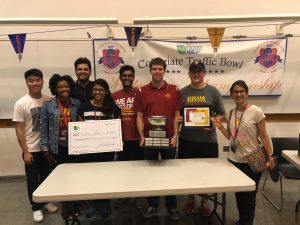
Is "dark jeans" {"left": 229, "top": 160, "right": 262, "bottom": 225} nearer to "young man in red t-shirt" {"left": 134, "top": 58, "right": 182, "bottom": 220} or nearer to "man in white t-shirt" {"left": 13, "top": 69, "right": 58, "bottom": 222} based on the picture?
"young man in red t-shirt" {"left": 134, "top": 58, "right": 182, "bottom": 220}

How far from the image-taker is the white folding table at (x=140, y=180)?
1795 millimetres

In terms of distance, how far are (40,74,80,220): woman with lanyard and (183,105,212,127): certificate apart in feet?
3.41

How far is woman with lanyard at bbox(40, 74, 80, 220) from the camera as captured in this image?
254 centimetres

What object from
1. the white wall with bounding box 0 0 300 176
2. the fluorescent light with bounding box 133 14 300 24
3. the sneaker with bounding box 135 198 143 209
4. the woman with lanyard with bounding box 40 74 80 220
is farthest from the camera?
the white wall with bounding box 0 0 300 176

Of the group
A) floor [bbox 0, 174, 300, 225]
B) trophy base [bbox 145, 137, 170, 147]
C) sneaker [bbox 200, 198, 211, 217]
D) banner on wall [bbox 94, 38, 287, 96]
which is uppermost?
banner on wall [bbox 94, 38, 287, 96]

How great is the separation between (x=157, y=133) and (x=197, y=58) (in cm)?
183

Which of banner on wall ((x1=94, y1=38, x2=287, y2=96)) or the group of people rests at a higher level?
banner on wall ((x1=94, y1=38, x2=287, y2=96))

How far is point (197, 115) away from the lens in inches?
98.7

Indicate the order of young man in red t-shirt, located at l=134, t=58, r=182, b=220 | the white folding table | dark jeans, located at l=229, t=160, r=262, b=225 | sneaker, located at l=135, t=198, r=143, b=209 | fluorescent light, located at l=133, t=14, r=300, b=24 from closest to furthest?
the white folding table < dark jeans, located at l=229, t=160, r=262, b=225 < young man in red t-shirt, located at l=134, t=58, r=182, b=220 < fluorescent light, located at l=133, t=14, r=300, b=24 < sneaker, located at l=135, t=198, r=143, b=209

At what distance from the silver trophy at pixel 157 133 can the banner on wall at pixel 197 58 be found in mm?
1589

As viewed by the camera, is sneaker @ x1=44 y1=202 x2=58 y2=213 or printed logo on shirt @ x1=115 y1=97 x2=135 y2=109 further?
sneaker @ x1=44 y1=202 x2=58 y2=213

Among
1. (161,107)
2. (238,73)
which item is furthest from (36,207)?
(238,73)

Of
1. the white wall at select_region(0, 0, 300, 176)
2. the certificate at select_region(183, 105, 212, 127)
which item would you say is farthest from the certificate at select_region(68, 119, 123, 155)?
the white wall at select_region(0, 0, 300, 176)

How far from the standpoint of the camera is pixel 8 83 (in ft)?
12.1
